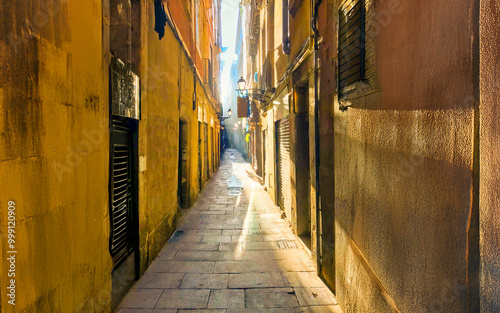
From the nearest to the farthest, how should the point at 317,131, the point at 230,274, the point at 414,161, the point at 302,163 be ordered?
1. the point at 414,161
2. the point at 230,274
3. the point at 317,131
4. the point at 302,163

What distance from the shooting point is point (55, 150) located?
2.32 metres

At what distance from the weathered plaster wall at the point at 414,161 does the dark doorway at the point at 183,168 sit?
6531mm

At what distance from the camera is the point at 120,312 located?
140 inches

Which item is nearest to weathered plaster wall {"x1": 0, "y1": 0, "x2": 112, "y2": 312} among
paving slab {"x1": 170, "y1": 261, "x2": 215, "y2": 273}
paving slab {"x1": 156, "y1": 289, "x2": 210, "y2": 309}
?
Answer: paving slab {"x1": 156, "y1": 289, "x2": 210, "y2": 309}

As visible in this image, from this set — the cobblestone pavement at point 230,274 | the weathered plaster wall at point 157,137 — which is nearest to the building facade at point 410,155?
the cobblestone pavement at point 230,274

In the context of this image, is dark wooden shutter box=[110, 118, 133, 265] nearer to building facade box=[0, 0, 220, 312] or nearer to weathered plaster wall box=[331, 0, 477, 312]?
building facade box=[0, 0, 220, 312]

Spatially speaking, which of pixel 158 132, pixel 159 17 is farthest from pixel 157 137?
pixel 159 17

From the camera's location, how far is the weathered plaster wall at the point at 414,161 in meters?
1.50

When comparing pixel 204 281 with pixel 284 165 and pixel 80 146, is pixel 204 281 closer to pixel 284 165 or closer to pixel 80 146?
pixel 80 146

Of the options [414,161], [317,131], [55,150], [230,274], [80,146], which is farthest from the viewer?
[317,131]

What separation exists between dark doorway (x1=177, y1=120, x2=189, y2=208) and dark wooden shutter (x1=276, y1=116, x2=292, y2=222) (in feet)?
10.3

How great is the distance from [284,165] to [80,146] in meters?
6.02

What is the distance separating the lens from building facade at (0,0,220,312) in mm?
1905

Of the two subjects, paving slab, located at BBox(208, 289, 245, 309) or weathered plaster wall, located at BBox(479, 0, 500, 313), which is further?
paving slab, located at BBox(208, 289, 245, 309)
